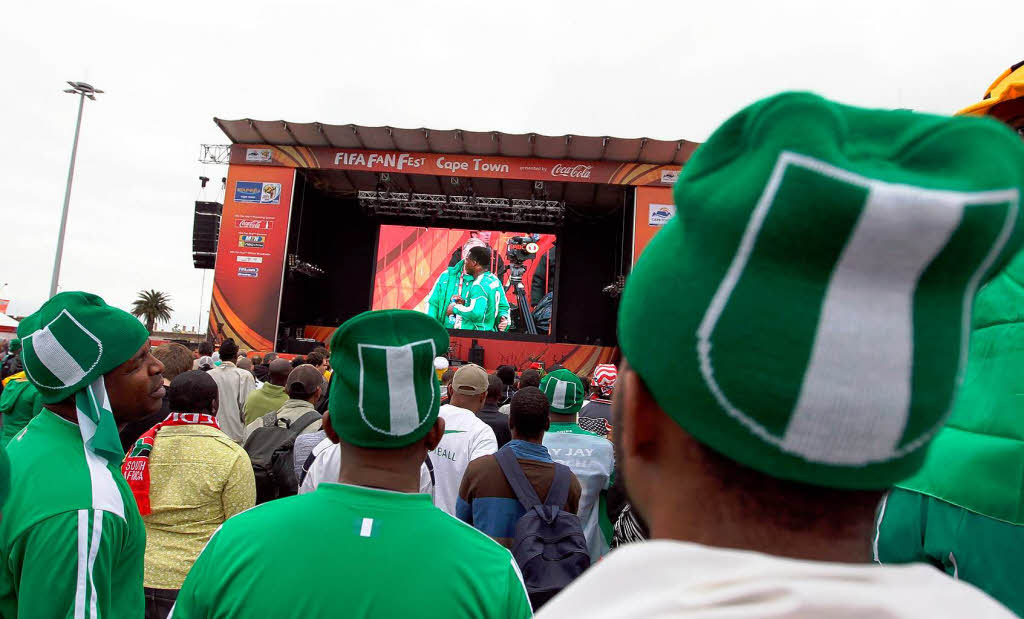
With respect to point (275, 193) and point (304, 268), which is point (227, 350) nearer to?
point (275, 193)

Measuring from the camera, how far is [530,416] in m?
2.94

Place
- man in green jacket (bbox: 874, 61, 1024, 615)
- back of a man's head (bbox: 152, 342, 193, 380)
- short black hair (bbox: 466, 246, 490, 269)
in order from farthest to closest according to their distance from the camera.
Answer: short black hair (bbox: 466, 246, 490, 269) → back of a man's head (bbox: 152, 342, 193, 380) → man in green jacket (bbox: 874, 61, 1024, 615)

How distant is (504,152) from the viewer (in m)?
16.2

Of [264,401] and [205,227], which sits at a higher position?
[205,227]

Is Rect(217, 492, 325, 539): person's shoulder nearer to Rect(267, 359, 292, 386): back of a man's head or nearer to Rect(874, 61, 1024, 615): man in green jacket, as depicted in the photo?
Rect(874, 61, 1024, 615): man in green jacket

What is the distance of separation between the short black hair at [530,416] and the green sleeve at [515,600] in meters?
1.44

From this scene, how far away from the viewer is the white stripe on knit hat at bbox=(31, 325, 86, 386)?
1832 mm

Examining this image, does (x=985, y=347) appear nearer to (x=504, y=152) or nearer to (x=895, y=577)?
(x=895, y=577)

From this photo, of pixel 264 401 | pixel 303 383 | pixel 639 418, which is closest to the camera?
pixel 639 418

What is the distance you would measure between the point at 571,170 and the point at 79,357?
15087mm

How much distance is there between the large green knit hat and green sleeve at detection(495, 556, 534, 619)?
1.03 metres

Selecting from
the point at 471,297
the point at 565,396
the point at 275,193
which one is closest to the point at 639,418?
the point at 565,396

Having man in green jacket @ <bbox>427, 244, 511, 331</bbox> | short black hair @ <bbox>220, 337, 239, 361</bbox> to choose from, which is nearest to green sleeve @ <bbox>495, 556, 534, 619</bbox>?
short black hair @ <bbox>220, 337, 239, 361</bbox>

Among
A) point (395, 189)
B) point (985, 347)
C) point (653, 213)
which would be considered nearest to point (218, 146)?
point (395, 189)
